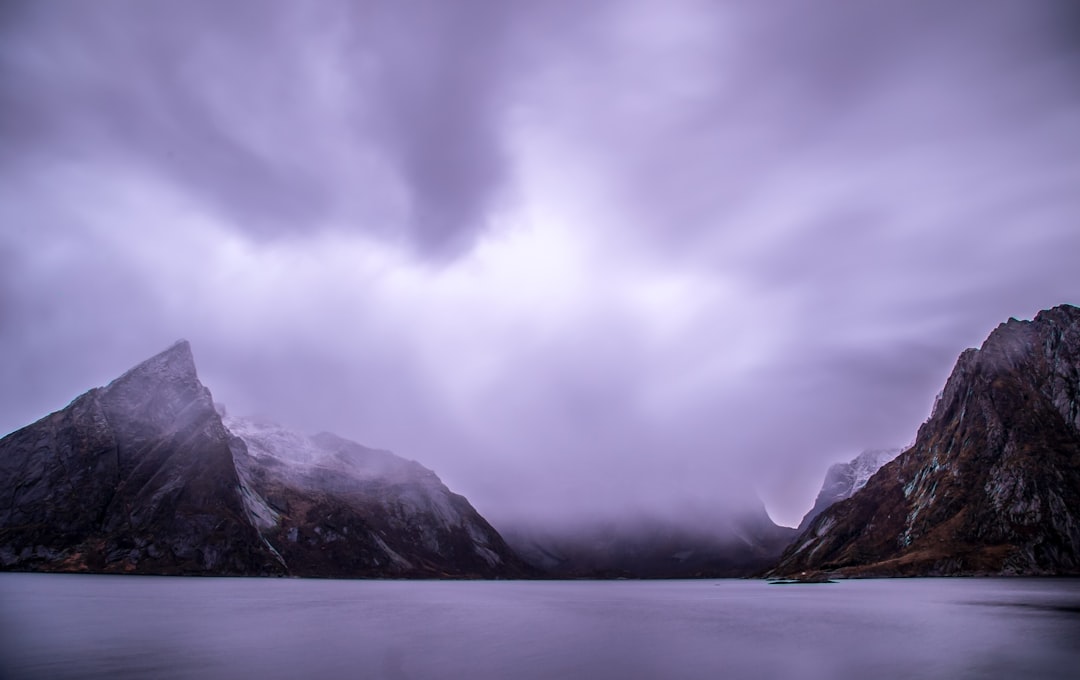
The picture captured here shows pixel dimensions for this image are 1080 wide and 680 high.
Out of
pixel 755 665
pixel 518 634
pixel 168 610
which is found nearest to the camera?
pixel 755 665

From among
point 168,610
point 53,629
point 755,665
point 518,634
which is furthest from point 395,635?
point 168,610

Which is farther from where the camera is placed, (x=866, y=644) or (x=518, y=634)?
(x=518, y=634)

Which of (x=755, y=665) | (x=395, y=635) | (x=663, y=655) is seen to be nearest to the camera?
(x=755, y=665)

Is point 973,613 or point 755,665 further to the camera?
point 973,613

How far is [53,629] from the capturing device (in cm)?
6594

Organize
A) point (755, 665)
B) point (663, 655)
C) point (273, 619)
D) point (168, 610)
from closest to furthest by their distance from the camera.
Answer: point (755, 665) → point (663, 655) → point (273, 619) → point (168, 610)

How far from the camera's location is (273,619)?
9138 centimetres

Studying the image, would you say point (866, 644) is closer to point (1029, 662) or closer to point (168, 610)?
point (1029, 662)

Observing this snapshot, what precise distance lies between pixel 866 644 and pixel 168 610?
99.0 m

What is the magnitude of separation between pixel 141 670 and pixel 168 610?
62645mm

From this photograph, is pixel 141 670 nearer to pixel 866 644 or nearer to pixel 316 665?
pixel 316 665

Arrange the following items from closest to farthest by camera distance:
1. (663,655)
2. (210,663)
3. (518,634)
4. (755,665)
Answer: (210,663)
(755,665)
(663,655)
(518,634)

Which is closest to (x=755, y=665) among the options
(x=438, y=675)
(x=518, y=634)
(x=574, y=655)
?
(x=574, y=655)

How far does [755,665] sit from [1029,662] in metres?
22.0
